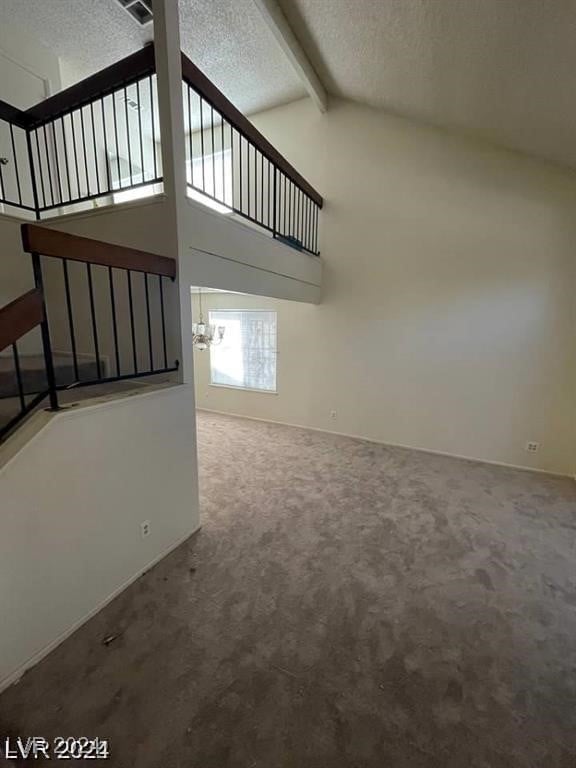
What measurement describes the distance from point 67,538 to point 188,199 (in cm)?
210

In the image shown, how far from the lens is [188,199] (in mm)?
2137

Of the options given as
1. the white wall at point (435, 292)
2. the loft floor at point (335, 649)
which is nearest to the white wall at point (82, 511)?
the loft floor at point (335, 649)

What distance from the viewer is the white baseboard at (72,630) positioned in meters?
1.46

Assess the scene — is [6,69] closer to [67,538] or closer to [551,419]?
[67,538]

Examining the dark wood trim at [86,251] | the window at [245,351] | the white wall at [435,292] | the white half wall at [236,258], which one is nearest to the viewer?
the dark wood trim at [86,251]

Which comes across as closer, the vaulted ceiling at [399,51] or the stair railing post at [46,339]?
the stair railing post at [46,339]

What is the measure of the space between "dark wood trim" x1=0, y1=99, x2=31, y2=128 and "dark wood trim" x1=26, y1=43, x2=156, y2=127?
0.04 metres

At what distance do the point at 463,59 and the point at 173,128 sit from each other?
6.98 ft

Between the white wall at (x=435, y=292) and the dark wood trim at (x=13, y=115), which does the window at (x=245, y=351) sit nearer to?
the white wall at (x=435, y=292)

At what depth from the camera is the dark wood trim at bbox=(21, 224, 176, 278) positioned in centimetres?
141

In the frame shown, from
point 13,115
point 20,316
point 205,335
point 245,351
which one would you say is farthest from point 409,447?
point 13,115

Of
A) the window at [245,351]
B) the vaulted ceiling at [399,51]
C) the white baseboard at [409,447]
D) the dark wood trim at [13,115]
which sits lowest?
the white baseboard at [409,447]

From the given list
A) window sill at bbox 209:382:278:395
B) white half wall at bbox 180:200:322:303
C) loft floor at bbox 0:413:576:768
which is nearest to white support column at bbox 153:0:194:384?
white half wall at bbox 180:200:322:303

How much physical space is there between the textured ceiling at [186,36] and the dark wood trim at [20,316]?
3396 mm
